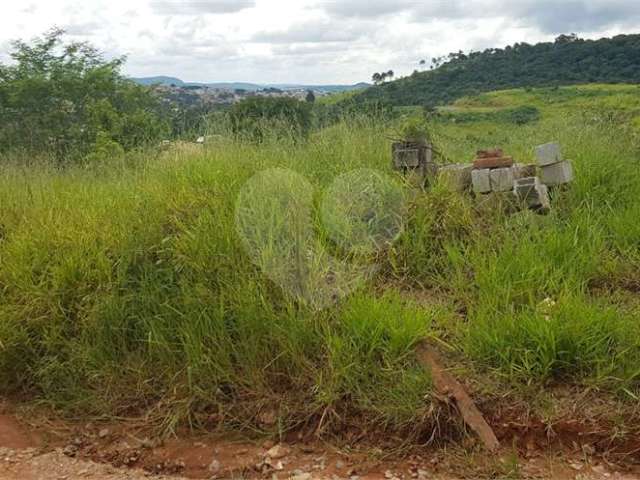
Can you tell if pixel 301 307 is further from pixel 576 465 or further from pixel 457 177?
pixel 457 177

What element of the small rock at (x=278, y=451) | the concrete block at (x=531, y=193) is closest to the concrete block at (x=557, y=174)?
the concrete block at (x=531, y=193)

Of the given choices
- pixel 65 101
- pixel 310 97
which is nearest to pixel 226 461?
pixel 310 97

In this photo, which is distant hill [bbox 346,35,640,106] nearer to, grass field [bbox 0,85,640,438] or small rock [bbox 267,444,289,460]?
grass field [bbox 0,85,640,438]

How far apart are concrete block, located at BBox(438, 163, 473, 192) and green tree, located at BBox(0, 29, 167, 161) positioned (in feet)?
25.0

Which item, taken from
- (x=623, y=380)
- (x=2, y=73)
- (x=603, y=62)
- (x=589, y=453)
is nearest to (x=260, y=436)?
(x=589, y=453)

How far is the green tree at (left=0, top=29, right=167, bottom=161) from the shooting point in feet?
36.9

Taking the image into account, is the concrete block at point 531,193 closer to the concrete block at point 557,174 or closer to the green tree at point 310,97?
the concrete block at point 557,174

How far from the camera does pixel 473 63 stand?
26.5 metres

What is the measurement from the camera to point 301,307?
316 centimetres

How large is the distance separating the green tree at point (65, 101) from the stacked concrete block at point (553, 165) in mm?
8010

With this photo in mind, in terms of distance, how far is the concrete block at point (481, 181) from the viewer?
418cm

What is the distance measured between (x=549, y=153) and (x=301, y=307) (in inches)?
91.5

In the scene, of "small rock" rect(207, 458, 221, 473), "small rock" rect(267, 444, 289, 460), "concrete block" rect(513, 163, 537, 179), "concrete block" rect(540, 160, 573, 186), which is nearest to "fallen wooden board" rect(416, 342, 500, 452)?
"small rock" rect(267, 444, 289, 460)

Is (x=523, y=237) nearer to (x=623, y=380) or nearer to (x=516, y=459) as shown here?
(x=623, y=380)
